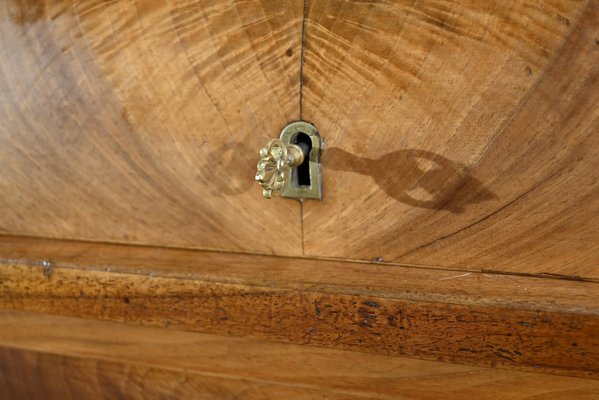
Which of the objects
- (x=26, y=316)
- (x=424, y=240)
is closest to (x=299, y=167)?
(x=424, y=240)

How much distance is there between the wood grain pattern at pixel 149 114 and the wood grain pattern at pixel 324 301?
0.08 feet

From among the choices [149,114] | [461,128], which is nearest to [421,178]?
[461,128]

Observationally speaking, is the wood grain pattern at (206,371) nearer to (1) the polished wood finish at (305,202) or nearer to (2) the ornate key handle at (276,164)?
(1) the polished wood finish at (305,202)

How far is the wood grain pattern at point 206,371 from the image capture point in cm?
42

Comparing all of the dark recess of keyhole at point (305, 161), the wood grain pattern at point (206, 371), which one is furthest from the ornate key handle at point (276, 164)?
the wood grain pattern at point (206, 371)

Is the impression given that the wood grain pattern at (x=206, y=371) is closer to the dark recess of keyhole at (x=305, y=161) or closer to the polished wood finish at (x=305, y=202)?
the polished wood finish at (x=305, y=202)

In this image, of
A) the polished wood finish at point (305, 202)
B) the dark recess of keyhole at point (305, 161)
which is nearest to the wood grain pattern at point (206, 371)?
the polished wood finish at point (305, 202)

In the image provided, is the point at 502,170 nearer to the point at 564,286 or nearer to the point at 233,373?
the point at 564,286

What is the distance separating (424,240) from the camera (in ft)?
1.39

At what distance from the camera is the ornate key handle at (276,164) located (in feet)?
1.29

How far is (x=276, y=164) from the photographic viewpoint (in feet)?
1.33

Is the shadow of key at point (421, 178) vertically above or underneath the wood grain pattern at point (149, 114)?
underneath

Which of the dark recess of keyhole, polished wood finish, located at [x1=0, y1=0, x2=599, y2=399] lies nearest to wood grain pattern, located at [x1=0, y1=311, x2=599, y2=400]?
Answer: polished wood finish, located at [x1=0, y1=0, x2=599, y2=399]

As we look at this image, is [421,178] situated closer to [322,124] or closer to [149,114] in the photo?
[322,124]
